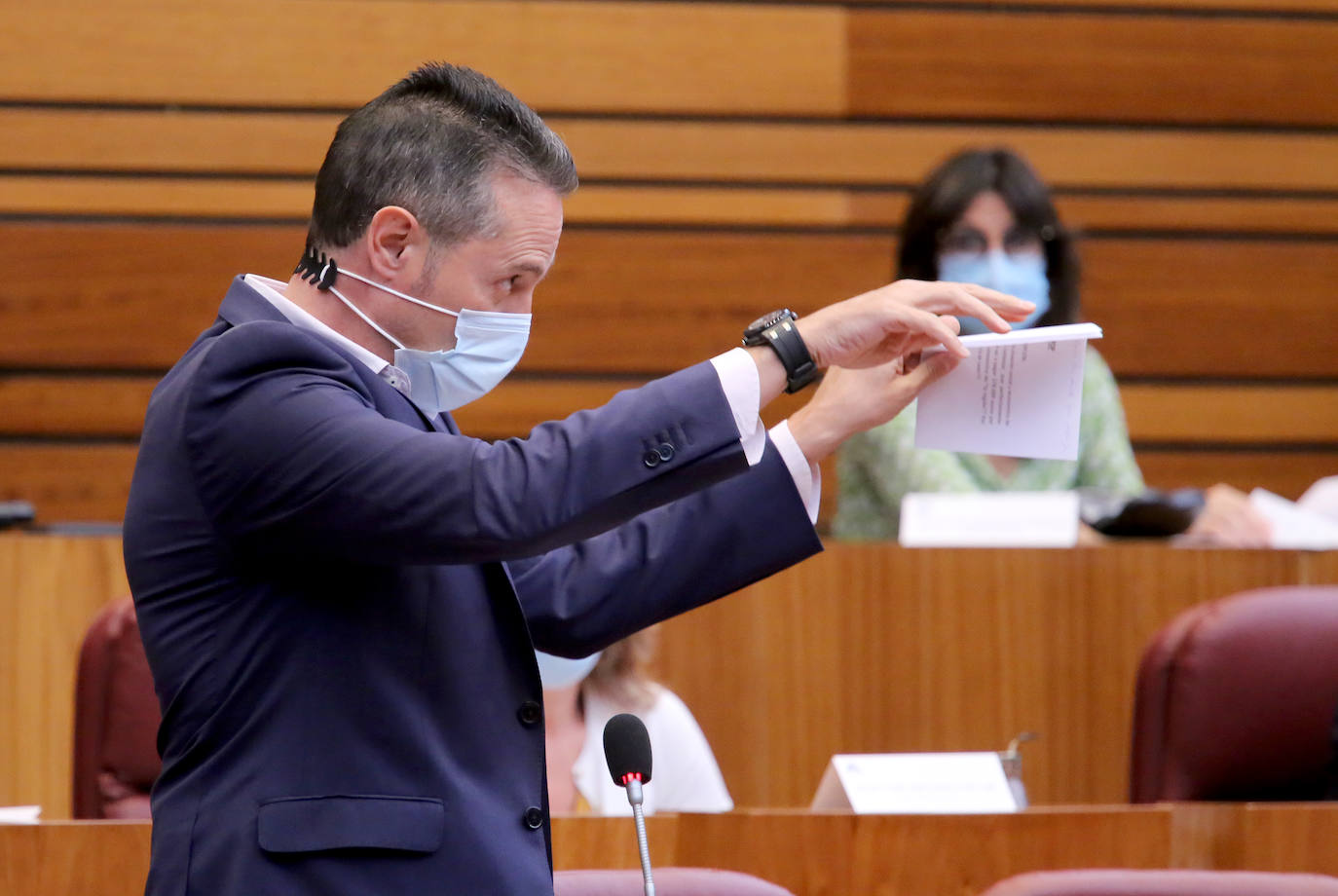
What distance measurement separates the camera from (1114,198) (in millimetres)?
4156

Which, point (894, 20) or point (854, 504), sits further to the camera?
point (894, 20)

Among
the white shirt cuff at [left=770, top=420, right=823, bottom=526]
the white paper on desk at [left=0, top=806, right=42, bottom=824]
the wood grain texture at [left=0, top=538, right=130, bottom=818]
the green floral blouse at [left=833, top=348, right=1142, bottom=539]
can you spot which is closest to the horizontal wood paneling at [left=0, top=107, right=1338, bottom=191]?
the green floral blouse at [left=833, top=348, right=1142, bottom=539]

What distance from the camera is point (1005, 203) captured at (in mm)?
2887

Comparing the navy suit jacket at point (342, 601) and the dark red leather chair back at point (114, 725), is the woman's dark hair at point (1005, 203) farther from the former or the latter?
the navy suit jacket at point (342, 601)

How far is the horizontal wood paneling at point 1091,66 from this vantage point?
405 cm

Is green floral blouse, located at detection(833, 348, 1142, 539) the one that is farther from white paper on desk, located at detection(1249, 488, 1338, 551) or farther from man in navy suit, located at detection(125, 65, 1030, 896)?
man in navy suit, located at detection(125, 65, 1030, 896)

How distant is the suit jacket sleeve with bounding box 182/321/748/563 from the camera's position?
1154 mm

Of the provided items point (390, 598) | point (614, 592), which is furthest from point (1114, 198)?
point (390, 598)

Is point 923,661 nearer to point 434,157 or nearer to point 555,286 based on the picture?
point 434,157

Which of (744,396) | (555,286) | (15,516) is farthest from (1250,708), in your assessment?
(555,286)

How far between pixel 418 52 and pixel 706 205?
Result: 2.63ft

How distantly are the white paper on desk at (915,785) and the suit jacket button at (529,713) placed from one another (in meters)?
0.58

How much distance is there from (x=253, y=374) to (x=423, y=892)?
415 millimetres

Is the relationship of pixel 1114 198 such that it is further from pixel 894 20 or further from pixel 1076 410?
pixel 1076 410
